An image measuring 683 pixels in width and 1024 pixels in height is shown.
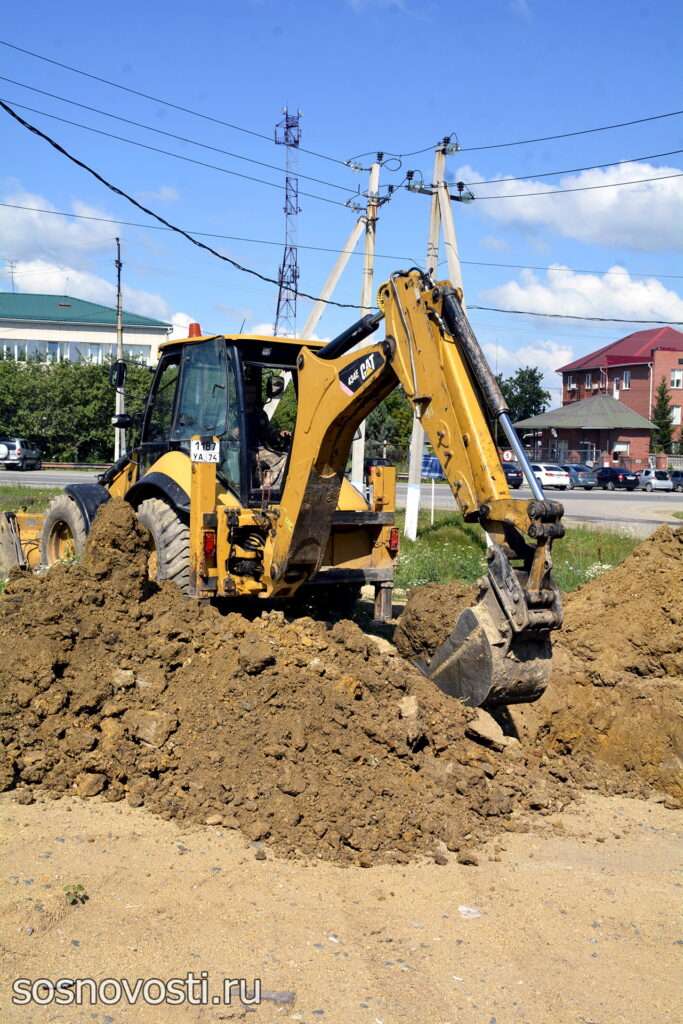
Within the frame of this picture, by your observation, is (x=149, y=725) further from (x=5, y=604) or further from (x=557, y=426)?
(x=557, y=426)

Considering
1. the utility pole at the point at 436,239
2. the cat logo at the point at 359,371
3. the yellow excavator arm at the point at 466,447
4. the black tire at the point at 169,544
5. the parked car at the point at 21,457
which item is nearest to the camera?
the yellow excavator arm at the point at 466,447

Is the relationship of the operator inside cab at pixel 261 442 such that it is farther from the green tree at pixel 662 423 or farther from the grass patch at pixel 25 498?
the green tree at pixel 662 423

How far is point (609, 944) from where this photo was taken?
4480mm

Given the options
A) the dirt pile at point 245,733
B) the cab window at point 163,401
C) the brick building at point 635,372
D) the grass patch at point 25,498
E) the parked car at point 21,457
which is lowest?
the dirt pile at point 245,733

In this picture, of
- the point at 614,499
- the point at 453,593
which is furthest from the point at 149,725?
the point at 614,499

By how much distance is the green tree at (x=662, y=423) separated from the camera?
69.5 metres

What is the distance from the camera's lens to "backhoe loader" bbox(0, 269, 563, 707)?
570 cm

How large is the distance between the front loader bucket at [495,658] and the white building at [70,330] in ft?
222

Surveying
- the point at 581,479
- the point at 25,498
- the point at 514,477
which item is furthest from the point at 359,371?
the point at 581,479

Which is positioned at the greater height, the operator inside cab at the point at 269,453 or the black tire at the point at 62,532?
the operator inside cab at the point at 269,453

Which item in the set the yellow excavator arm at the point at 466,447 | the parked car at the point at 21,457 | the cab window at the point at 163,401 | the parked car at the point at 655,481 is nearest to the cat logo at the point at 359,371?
the yellow excavator arm at the point at 466,447

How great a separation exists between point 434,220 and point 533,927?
50.0 feet

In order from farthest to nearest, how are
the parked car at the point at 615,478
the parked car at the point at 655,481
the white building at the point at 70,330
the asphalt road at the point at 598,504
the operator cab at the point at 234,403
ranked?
1. the white building at the point at 70,330
2. the parked car at the point at 655,481
3. the parked car at the point at 615,478
4. the asphalt road at the point at 598,504
5. the operator cab at the point at 234,403

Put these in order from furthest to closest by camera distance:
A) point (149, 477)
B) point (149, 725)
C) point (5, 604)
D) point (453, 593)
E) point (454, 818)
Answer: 1. point (149, 477)
2. point (453, 593)
3. point (5, 604)
4. point (149, 725)
5. point (454, 818)
